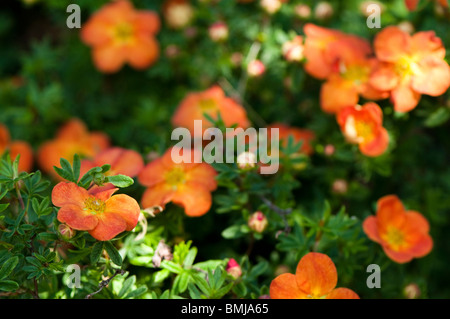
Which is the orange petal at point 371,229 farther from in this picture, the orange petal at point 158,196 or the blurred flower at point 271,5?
the blurred flower at point 271,5

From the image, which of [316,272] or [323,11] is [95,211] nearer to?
[316,272]

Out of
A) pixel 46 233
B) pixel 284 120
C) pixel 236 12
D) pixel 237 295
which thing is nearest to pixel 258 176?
pixel 237 295

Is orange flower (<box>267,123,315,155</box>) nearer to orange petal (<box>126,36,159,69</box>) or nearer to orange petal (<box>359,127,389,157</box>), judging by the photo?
orange petal (<box>359,127,389,157</box>)

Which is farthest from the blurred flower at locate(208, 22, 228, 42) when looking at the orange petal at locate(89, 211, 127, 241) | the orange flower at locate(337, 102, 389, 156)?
the orange petal at locate(89, 211, 127, 241)

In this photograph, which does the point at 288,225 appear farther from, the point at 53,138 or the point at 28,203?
the point at 53,138

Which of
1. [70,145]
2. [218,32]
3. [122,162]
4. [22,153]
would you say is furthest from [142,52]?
[122,162]

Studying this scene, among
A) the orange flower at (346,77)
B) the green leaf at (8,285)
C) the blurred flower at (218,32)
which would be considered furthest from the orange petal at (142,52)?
the green leaf at (8,285)
